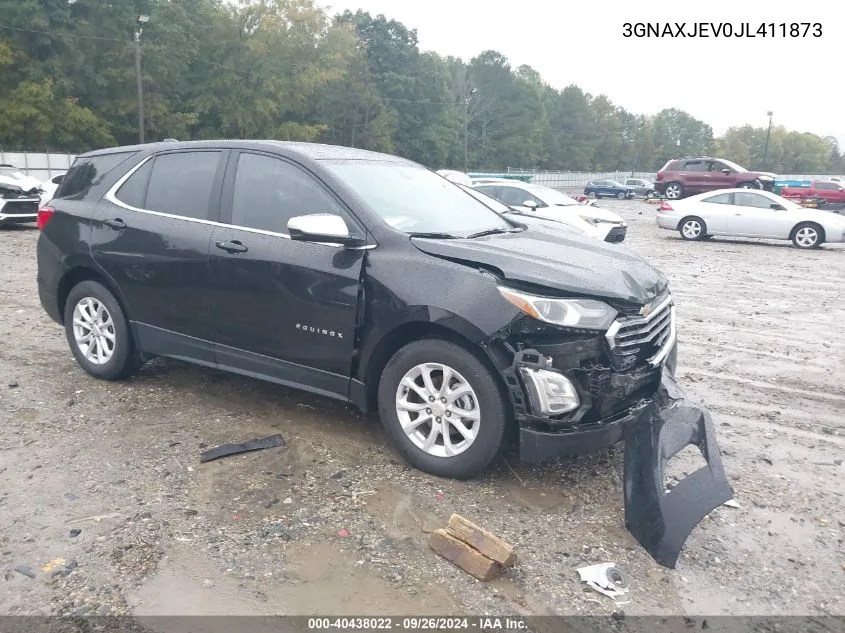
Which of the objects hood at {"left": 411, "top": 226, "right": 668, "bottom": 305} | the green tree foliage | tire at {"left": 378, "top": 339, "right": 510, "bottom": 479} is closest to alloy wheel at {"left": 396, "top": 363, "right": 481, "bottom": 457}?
tire at {"left": 378, "top": 339, "right": 510, "bottom": 479}

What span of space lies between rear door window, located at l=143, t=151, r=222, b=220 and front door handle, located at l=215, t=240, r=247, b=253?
33cm

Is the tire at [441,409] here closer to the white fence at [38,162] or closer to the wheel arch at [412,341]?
the wheel arch at [412,341]

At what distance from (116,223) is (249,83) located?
177 ft

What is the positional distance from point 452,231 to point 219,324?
1647 mm

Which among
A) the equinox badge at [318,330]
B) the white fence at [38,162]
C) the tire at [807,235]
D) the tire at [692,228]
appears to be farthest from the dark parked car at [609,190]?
the equinox badge at [318,330]

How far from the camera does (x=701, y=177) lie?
3278cm

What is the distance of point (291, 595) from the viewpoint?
313cm

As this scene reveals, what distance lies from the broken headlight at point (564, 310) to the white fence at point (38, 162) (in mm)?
36757

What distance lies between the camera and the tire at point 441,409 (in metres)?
3.93

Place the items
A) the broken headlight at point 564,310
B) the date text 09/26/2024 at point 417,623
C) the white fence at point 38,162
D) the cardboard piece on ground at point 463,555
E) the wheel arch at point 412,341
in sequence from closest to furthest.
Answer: the date text 09/26/2024 at point 417,623 → the cardboard piece on ground at point 463,555 → the broken headlight at point 564,310 → the wheel arch at point 412,341 → the white fence at point 38,162

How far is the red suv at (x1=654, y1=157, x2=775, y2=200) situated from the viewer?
32469mm

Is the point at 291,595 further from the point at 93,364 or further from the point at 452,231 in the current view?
the point at 93,364

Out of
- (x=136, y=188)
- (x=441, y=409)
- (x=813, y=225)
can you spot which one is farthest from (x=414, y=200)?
(x=813, y=225)

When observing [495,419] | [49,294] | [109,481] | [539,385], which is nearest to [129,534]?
[109,481]
